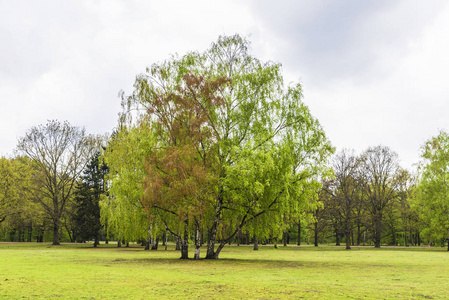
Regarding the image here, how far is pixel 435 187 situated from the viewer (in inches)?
2078

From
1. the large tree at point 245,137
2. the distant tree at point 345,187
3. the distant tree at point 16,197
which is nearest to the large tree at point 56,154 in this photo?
the distant tree at point 16,197

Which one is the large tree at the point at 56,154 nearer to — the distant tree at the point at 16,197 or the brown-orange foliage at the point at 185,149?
the distant tree at the point at 16,197

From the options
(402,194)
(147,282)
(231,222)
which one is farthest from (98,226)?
(402,194)

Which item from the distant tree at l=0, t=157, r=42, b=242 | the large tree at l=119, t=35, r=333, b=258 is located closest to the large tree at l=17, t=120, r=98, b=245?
the distant tree at l=0, t=157, r=42, b=242

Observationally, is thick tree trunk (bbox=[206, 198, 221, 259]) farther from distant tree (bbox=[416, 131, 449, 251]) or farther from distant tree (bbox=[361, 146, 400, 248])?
distant tree (bbox=[361, 146, 400, 248])

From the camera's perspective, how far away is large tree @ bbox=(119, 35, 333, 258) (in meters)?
24.1

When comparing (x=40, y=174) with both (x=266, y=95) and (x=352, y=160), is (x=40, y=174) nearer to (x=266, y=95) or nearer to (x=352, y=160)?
(x=266, y=95)

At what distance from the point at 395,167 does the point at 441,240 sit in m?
15.3

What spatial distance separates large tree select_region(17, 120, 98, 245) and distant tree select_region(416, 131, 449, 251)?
5354 centimetres

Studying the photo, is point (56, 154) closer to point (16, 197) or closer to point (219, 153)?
point (16, 197)

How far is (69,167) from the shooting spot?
5816 centimetres

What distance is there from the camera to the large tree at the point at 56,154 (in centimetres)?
5459

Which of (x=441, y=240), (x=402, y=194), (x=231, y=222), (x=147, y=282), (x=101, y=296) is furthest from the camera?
(x=402, y=194)

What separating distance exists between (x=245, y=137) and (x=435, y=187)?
3965 centimetres
